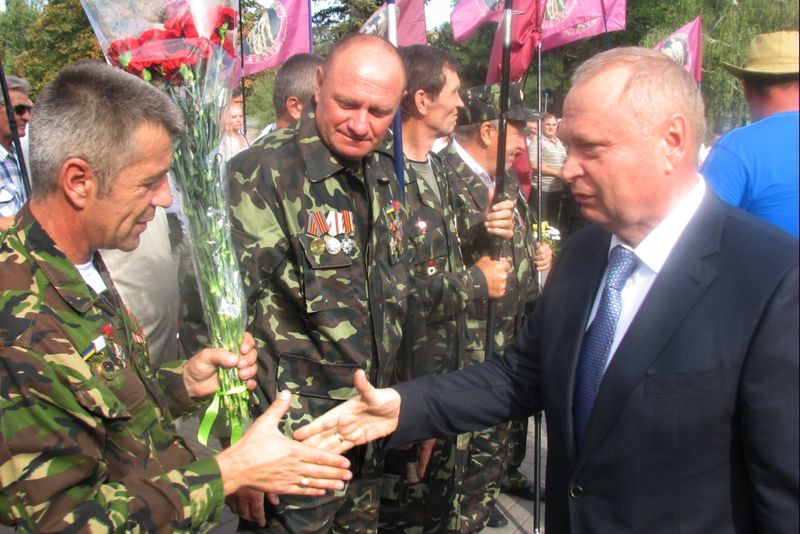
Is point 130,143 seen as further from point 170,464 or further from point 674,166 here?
point 674,166

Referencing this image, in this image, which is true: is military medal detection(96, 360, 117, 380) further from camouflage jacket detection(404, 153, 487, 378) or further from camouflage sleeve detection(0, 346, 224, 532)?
camouflage jacket detection(404, 153, 487, 378)

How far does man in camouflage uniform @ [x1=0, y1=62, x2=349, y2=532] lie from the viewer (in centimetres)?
149

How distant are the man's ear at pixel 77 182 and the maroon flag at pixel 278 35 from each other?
648 cm

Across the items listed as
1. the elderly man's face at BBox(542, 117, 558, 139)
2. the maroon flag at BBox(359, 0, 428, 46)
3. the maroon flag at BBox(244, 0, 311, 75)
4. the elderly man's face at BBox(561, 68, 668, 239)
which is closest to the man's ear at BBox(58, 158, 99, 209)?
the elderly man's face at BBox(561, 68, 668, 239)

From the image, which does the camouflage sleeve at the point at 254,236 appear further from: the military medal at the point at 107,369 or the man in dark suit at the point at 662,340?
the man in dark suit at the point at 662,340

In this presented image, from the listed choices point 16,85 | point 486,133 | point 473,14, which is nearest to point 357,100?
point 486,133

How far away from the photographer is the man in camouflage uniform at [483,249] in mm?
3799

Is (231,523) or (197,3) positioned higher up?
(197,3)

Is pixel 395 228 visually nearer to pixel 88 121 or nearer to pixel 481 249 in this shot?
pixel 481 249

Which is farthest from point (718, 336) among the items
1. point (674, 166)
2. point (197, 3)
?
point (197, 3)

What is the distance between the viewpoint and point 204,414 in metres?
Result: 2.27

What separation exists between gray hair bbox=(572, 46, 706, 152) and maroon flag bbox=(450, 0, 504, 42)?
3995 mm

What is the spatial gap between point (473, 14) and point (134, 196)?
15.1 feet

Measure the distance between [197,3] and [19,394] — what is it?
4.12ft
